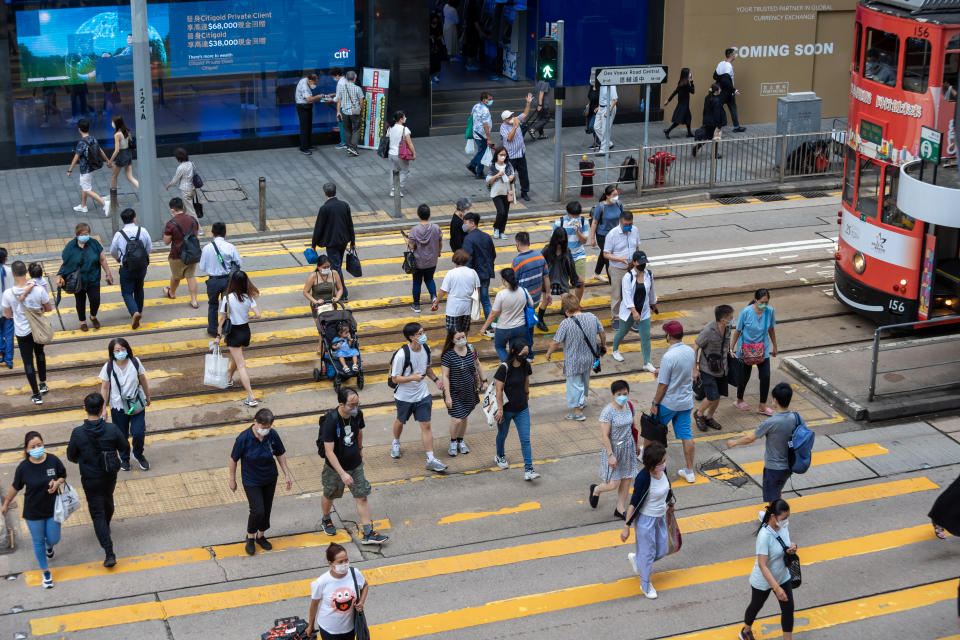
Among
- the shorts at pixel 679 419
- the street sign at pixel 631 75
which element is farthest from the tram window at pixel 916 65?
the street sign at pixel 631 75

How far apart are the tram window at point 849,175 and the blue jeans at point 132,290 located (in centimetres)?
946

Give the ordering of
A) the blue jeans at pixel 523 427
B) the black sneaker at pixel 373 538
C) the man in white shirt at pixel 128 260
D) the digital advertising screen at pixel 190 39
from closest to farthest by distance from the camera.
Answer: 1. the black sneaker at pixel 373 538
2. the blue jeans at pixel 523 427
3. the man in white shirt at pixel 128 260
4. the digital advertising screen at pixel 190 39

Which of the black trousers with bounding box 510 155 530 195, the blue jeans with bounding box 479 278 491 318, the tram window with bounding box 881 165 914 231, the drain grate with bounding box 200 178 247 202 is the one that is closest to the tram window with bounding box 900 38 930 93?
the tram window with bounding box 881 165 914 231

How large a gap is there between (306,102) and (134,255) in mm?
9698

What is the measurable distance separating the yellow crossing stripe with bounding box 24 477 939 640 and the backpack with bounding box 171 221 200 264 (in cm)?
670

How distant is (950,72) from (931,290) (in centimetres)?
271

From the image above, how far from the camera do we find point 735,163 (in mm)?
23047

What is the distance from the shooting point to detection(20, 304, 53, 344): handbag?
543 inches

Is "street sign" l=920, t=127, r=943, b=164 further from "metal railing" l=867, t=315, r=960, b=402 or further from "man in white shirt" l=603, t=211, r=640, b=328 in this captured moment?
"man in white shirt" l=603, t=211, r=640, b=328

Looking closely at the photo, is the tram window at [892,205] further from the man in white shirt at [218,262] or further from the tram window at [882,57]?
the man in white shirt at [218,262]

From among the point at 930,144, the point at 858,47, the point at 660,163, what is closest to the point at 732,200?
the point at 660,163

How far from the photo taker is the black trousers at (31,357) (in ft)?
45.6

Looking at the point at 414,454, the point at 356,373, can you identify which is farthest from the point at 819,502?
the point at 356,373

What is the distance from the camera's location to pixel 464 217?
52.1ft
